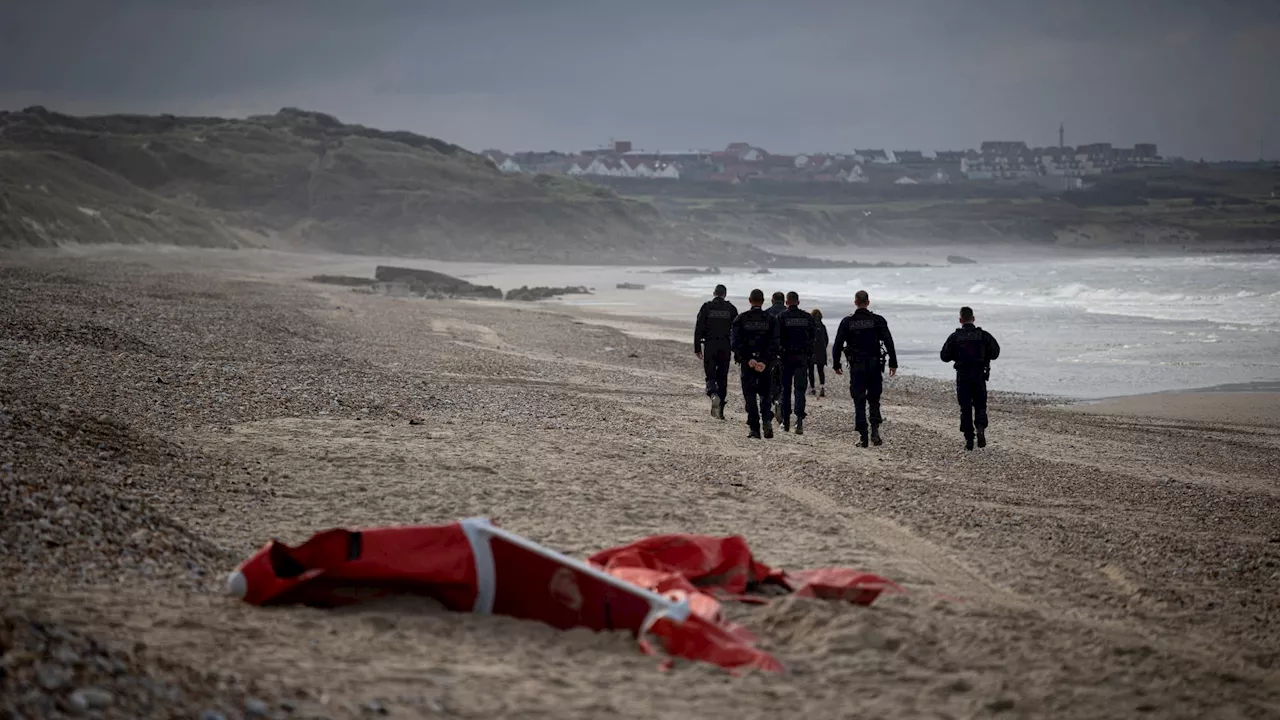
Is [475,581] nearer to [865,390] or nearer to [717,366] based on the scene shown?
[865,390]

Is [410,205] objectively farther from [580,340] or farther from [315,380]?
[315,380]

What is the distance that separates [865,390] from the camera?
43.9 feet

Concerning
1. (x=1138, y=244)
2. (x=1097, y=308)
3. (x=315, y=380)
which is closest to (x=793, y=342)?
(x=315, y=380)

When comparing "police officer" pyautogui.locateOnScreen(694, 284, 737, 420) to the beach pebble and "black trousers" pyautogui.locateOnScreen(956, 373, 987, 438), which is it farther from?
the beach pebble

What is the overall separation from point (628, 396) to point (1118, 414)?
706 cm

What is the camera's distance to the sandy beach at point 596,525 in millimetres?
5105

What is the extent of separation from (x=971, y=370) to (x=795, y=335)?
6.48ft

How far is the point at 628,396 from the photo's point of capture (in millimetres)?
16609

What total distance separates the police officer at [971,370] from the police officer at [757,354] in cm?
191

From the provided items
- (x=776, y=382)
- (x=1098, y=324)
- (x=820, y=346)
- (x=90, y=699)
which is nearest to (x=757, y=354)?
(x=776, y=382)

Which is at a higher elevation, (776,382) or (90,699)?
(776,382)

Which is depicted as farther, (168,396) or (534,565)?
(168,396)

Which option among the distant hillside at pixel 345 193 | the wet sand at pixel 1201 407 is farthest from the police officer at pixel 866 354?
the distant hillside at pixel 345 193

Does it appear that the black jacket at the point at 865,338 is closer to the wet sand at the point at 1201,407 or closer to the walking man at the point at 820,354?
the walking man at the point at 820,354
